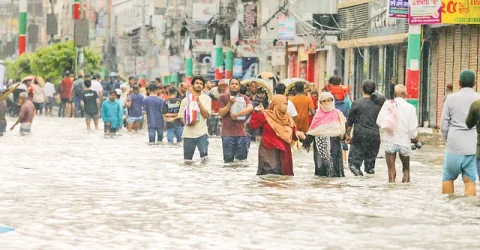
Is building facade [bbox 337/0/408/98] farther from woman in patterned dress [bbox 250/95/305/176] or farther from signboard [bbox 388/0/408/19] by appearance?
woman in patterned dress [bbox 250/95/305/176]

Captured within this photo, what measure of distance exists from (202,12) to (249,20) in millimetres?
8882

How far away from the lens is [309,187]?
17.1 metres

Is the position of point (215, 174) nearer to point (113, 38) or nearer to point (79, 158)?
point (79, 158)

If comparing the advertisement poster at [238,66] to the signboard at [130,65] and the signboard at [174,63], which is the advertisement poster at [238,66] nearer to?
the signboard at [174,63]

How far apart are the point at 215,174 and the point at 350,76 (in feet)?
104

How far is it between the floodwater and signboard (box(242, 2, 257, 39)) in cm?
4008

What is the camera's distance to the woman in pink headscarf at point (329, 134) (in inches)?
741

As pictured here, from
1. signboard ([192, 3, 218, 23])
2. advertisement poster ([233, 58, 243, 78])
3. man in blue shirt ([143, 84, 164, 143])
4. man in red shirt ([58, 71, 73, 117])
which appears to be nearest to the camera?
man in blue shirt ([143, 84, 164, 143])

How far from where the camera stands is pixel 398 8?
3425 centimetres

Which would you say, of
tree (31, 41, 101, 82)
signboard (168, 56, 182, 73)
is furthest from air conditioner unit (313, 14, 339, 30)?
signboard (168, 56, 182, 73)

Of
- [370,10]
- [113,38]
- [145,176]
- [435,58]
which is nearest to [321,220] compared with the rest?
[145,176]

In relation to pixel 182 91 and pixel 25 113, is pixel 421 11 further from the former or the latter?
pixel 25 113

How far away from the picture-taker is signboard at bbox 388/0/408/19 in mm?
34219

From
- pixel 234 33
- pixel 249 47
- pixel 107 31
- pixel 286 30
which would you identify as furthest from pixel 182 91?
pixel 107 31
